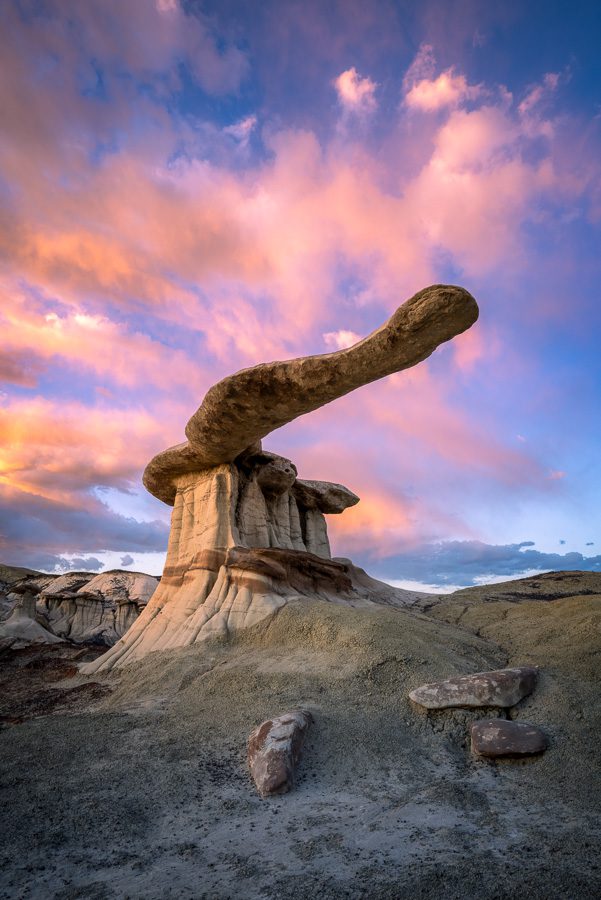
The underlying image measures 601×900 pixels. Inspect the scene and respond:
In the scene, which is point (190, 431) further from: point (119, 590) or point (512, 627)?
point (119, 590)

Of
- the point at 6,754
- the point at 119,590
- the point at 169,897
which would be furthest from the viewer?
the point at 119,590

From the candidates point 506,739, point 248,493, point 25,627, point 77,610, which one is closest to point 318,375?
point 248,493

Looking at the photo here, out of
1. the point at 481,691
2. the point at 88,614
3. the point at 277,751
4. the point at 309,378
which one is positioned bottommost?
the point at 277,751

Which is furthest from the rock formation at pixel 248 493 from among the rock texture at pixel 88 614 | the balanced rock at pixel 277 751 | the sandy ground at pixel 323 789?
the rock texture at pixel 88 614

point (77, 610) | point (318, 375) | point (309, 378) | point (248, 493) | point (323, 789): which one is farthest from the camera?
point (77, 610)

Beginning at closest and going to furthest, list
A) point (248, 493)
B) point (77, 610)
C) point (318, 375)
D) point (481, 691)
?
point (481, 691), point (318, 375), point (248, 493), point (77, 610)

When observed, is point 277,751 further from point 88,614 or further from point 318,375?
point 88,614

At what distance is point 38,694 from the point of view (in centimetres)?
919

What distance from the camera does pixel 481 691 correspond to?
4.89 m

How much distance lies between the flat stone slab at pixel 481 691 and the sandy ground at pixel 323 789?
133 millimetres

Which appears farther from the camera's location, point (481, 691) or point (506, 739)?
point (481, 691)

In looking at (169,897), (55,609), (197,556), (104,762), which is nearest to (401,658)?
(104,762)

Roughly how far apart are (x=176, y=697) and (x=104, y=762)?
2439 millimetres

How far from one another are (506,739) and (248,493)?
8.75m
